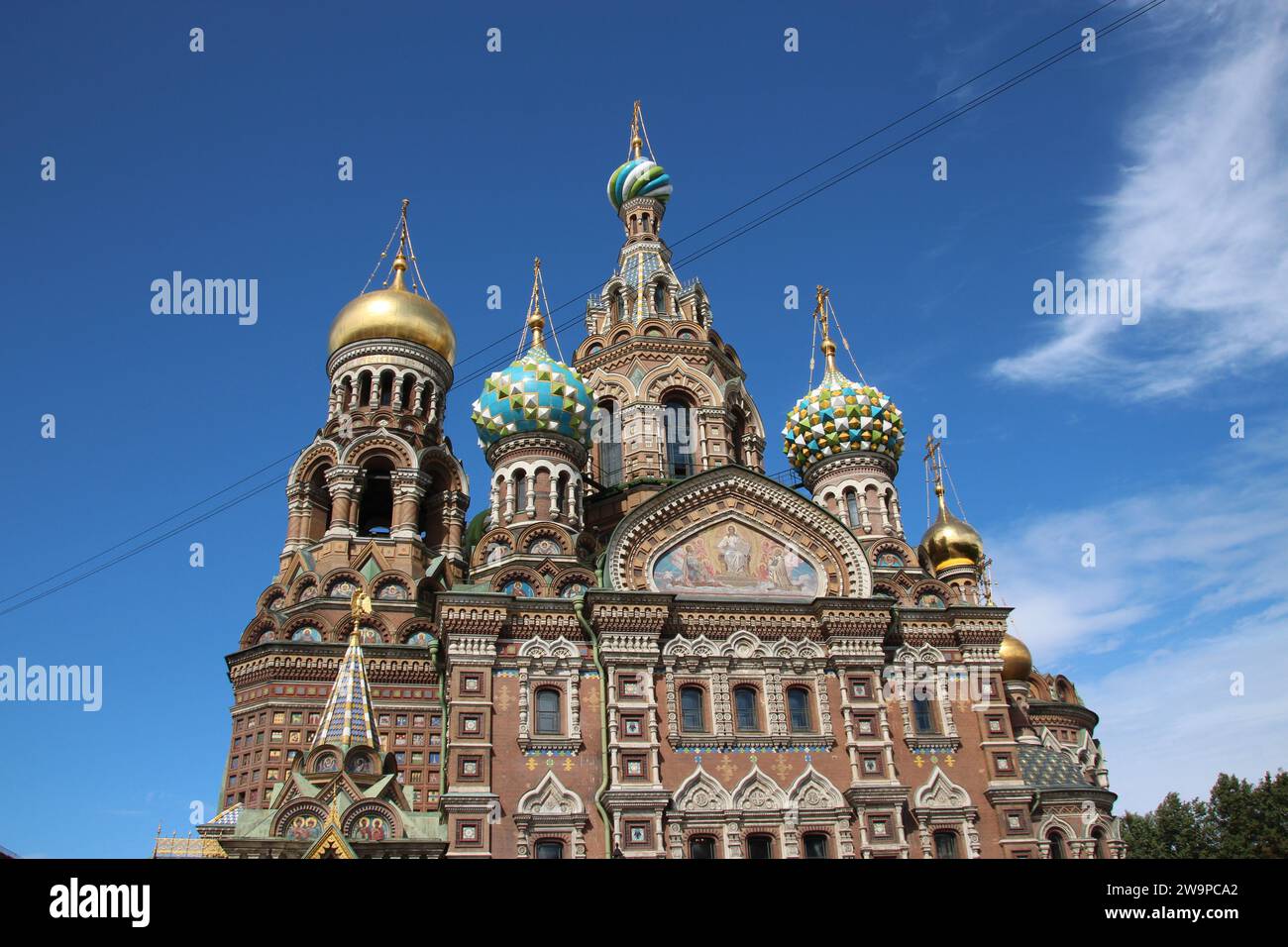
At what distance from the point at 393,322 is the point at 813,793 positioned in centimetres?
1566

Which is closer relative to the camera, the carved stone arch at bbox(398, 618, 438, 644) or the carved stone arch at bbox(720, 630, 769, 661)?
the carved stone arch at bbox(720, 630, 769, 661)

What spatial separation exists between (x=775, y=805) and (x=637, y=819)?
8.04 ft

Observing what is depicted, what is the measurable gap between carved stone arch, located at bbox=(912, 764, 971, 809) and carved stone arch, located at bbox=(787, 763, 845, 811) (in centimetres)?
154

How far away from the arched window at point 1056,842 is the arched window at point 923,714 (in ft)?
9.23

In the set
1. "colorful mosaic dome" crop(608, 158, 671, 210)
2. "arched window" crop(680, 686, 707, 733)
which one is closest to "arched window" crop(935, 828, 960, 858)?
"arched window" crop(680, 686, 707, 733)

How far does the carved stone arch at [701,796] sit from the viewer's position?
1750 centimetres

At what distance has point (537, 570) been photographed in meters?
19.5

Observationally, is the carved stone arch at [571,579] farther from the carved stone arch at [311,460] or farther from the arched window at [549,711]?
the carved stone arch at [311,460]

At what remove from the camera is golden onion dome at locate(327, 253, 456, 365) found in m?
26.5

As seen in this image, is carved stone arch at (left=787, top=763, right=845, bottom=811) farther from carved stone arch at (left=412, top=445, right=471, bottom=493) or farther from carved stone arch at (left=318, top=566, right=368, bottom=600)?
carved stone arch at (left=412, top=445, right=471, bottom=493)

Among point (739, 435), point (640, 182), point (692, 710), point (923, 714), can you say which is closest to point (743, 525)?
point (692, 710)

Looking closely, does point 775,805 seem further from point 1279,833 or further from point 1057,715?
point 1279,833

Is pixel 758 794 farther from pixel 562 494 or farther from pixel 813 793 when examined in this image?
pixel 562 494

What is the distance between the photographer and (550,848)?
55.7 ft
